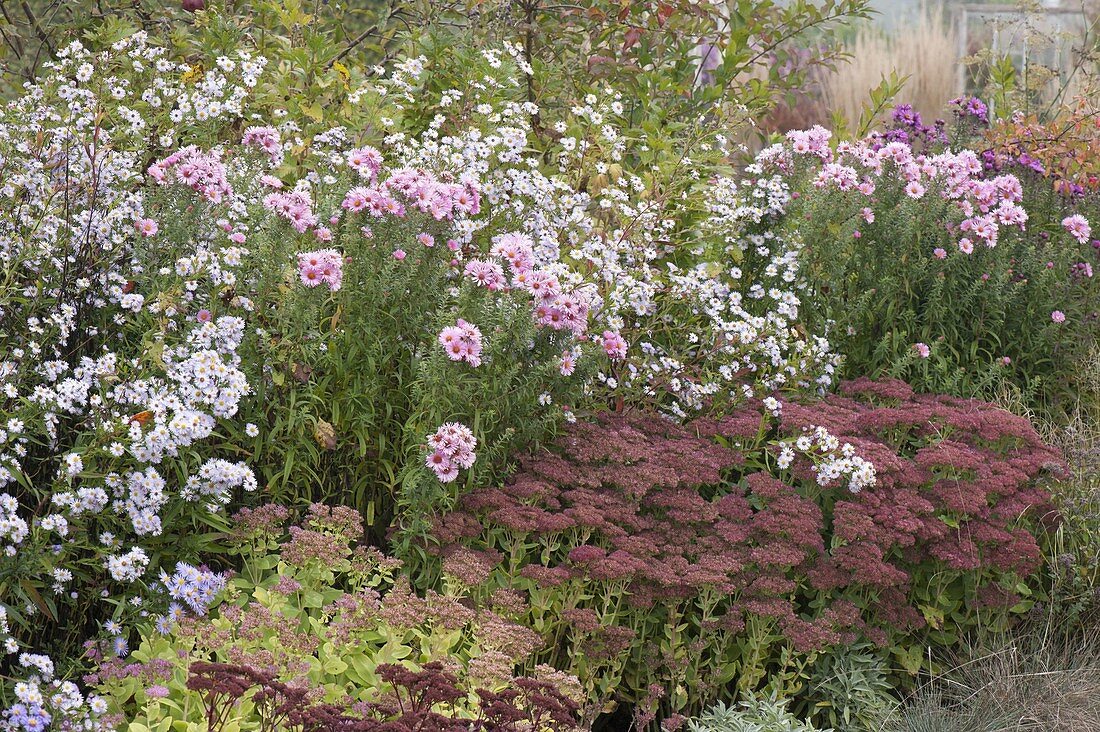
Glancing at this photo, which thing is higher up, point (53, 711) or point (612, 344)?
point (612, 344)

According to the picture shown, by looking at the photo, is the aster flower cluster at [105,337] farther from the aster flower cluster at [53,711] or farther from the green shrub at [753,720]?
the green shrub at [753,720]

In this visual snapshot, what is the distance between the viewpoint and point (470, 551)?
11.5 feet

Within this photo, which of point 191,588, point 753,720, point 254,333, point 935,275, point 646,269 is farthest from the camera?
point 935,275

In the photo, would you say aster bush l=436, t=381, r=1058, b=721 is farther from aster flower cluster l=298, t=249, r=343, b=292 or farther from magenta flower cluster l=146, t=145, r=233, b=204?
magenta flower cluster l=146, t=145, r=233, b=204

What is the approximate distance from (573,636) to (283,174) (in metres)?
2.35

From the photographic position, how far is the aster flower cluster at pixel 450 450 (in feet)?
11.6

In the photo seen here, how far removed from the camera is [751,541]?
3.87 m

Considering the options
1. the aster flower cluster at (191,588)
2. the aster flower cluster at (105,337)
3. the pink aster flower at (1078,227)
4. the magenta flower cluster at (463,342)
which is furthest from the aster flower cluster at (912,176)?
the aster flower cluster at (191,588)

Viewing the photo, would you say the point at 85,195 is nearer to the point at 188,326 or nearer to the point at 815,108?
the point at 188,326

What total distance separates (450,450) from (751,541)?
1043 millimetres

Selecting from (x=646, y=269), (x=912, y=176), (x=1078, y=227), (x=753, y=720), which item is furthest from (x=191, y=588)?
(x=1078, y=227)

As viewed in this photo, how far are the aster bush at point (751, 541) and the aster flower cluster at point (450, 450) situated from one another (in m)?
0.16

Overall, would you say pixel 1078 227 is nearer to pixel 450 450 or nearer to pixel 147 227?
pixel 450 450

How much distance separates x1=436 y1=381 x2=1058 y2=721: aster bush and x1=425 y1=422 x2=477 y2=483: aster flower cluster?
0.51 ft
